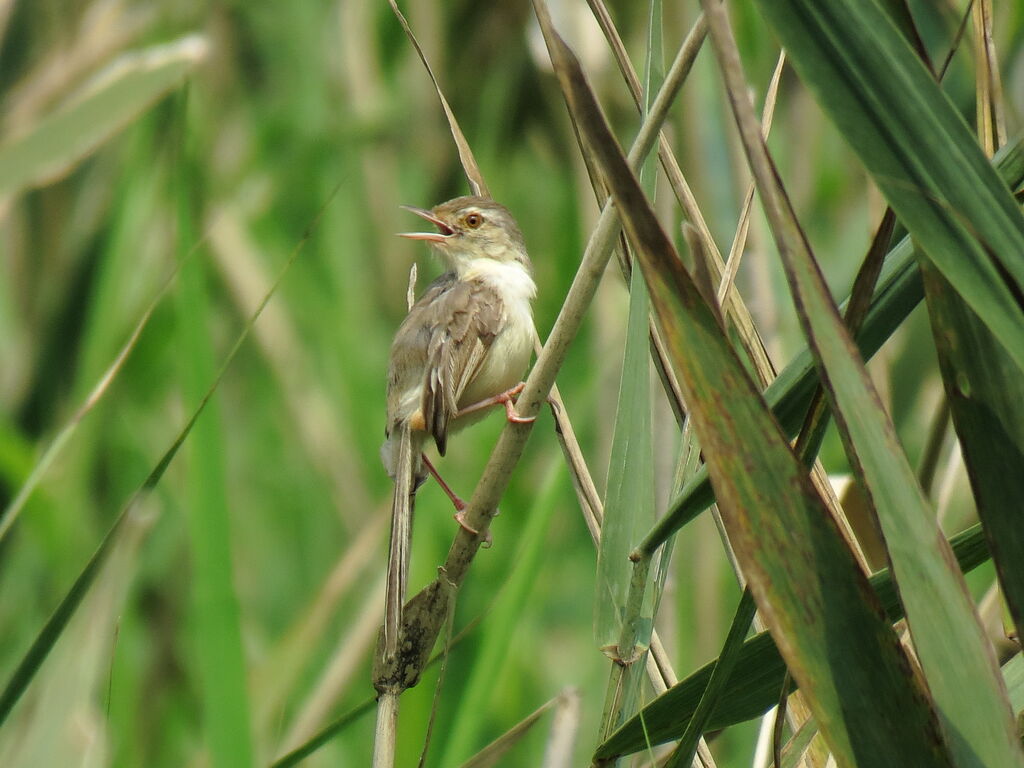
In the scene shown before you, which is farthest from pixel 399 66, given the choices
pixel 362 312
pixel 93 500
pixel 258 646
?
pixel 258 646

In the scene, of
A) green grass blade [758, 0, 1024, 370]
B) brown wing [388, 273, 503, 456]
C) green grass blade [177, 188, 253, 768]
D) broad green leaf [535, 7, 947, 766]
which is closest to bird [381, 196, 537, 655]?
brown wing [388, 273, 503, 456]

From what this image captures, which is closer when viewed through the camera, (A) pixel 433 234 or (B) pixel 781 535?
(B) pixel 781 535

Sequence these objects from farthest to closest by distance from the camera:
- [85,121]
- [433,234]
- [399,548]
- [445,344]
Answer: [433,234] → [445,344] → [85,121] → [399,548]

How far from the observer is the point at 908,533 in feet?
3.41

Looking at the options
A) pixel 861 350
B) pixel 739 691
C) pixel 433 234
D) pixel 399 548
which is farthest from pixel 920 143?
pixel 433 234

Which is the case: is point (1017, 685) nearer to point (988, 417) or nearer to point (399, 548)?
point (988, 417)

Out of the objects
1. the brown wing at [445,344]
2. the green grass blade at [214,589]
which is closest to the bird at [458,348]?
the brown wing at [445,344]

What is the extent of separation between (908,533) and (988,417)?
18 cm

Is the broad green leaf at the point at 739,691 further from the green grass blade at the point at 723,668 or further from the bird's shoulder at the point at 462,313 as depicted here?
the bird's shoulder at the point at 462,313

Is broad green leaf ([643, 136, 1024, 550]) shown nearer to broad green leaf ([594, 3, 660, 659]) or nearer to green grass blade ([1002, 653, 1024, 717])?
broad green leaf ([594, 3, 660, 659])

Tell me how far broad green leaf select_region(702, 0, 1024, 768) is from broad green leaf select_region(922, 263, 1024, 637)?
4.3 inches

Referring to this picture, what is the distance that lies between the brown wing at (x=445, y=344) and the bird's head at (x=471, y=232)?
0.36 meters

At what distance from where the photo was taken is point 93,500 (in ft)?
12.9

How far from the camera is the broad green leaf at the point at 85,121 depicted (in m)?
2.60
